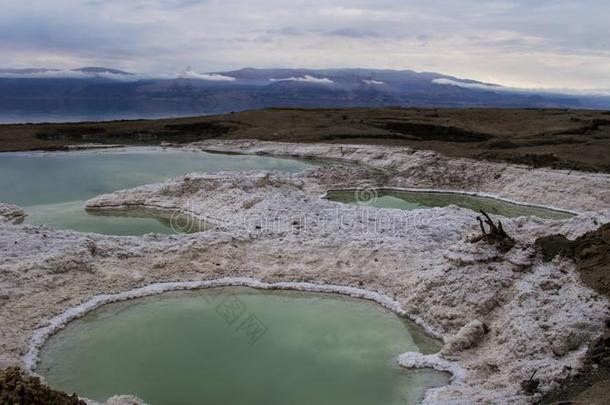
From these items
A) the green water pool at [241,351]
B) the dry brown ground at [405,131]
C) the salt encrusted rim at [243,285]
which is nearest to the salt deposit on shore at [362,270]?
the salt encrusted rim at [243,285]

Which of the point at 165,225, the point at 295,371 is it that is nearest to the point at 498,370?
the point at 295,371

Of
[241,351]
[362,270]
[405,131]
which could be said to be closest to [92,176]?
[362,270]

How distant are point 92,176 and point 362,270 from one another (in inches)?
752

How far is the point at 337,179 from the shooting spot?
1195 inches

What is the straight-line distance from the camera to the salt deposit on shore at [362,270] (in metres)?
10.7

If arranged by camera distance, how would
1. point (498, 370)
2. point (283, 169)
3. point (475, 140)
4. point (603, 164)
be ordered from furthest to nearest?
point (475, 140), point (283, 169), point (603, 164), point (498, 370)

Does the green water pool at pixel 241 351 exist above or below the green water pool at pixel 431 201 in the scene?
below

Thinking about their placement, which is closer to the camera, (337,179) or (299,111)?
(337,179)

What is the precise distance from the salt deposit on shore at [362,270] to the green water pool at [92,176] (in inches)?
77.3

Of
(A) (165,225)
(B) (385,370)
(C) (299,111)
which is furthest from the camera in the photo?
(C) (299,111)

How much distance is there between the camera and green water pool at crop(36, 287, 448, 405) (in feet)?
34.0

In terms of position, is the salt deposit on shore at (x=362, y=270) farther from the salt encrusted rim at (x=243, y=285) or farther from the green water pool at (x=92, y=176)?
the green water pool at (x=92, y=176)

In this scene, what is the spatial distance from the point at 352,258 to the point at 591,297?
21.3 ft

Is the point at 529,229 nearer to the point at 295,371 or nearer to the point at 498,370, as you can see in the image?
the point at 498,370
